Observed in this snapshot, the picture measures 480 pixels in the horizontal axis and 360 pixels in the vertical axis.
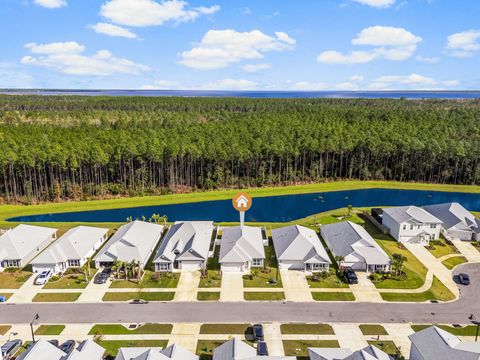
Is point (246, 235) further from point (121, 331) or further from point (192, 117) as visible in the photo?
point (192, 117)

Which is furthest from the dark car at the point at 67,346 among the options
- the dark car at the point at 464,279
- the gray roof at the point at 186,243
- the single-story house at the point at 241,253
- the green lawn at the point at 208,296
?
the dark car at the point at 464,279

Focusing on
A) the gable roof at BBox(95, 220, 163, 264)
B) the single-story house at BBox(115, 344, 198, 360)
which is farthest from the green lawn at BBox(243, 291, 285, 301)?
the gable roof at BBox(95, 220, 163, 264)

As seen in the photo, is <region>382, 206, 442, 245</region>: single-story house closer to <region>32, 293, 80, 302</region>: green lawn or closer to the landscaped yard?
<region>32, 293, 80, 302</region>: green lawn

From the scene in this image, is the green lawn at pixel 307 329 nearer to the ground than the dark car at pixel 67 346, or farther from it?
nearer to the ground

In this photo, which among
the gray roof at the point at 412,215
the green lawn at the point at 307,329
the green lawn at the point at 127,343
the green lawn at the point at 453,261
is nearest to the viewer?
the green lawn at the point at 127,343

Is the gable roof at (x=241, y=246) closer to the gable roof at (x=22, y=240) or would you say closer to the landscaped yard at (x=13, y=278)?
the landscaped yard at (x=13, y=278)

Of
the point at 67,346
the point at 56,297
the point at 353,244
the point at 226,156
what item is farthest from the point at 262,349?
the point at 226,156

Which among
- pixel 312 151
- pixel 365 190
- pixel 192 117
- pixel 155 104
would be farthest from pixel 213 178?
pixel 155 104
